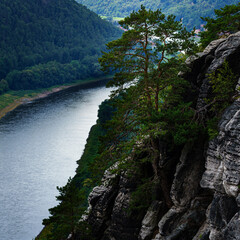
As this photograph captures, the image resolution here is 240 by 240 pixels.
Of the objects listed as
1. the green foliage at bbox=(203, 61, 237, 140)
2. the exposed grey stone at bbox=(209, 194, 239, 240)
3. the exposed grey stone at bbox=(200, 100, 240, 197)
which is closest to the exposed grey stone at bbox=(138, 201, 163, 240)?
the exposed grey stone at bbox=(200, 100, 240, 197)

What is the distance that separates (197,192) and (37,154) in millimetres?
67392

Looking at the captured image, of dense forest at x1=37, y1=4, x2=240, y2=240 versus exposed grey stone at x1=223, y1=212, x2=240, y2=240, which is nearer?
exposed grey stone at x1=223, y1=212, x2=240, y2=240

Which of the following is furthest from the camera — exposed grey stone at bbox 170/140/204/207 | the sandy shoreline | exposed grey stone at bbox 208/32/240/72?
the sandy shoreline

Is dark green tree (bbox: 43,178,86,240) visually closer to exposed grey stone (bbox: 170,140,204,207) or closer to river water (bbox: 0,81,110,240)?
exposed grey stone (bbox: 170,140,204,207)

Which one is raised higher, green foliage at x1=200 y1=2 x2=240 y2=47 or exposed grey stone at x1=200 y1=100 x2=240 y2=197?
green foliage at x1=200 y1=2 x2=240 y2=47

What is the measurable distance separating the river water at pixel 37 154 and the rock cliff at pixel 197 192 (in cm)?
3043

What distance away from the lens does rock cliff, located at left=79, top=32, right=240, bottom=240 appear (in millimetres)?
17359

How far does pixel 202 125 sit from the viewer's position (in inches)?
866

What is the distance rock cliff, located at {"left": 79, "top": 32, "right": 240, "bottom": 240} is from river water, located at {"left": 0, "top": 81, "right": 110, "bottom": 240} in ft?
99.9

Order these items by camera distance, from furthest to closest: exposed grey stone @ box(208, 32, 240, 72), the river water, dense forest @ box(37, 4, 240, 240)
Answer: the river water
dense forest @ box(37, 4, 240, 240)
exposed grey stone @ box(208, 32, 240, 72)

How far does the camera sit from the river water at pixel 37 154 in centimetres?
5762

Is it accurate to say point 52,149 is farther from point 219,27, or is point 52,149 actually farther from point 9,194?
point 219,27

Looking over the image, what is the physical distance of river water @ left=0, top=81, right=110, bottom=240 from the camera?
5762 centimetres

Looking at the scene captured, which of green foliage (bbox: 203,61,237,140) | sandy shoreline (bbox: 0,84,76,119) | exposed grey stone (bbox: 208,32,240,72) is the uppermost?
exposed grey stone (bbox: 208,32,240,72)
